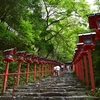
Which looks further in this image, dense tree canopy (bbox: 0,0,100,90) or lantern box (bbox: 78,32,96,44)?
dense tree canopy (bbox: 0,0,100,90)

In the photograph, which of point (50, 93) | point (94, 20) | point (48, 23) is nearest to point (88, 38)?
point (94, 20)

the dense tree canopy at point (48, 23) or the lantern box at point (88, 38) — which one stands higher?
the dense tree canopy at point (48, 23)

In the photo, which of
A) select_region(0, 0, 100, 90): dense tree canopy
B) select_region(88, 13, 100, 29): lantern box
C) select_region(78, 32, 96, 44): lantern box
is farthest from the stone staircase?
select_region(0, 0, 100, 90): dense tree canopy

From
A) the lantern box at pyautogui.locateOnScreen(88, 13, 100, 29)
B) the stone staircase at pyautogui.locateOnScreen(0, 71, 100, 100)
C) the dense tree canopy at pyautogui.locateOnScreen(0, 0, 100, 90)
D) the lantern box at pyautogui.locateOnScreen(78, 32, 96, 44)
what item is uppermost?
the dense tree canopy at pyautogui.locateOnScreen(0, 0, 100, 90)

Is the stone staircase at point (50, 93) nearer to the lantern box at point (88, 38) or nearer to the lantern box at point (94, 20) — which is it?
the lantern box at point (88, 38)

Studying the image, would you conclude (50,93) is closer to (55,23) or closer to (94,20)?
(94,20)

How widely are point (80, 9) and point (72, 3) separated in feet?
4.79

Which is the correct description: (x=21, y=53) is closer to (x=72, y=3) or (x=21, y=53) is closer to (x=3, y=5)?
(x=3, y=5)

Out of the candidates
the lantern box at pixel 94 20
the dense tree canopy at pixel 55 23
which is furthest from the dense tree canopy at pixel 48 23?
the lantern box at pixel 94 20

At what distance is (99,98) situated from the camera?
538 cm

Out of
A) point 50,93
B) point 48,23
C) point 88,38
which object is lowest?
point 50,93

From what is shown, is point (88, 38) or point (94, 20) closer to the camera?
point (94, 20)

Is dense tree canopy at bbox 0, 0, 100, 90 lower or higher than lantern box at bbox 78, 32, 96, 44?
higher

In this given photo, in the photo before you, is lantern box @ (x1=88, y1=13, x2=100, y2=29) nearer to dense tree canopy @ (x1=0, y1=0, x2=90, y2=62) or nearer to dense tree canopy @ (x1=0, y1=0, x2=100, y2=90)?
dense tree canopy @ (x1=0, y1=0, x2=100, y2=90)
